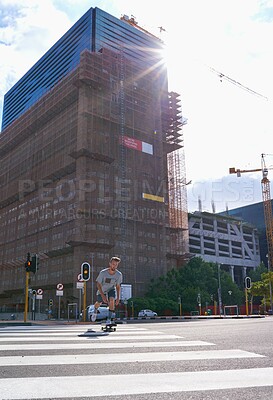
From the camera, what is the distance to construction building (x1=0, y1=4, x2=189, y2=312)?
61.9 m

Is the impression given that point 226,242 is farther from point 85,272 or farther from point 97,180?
point 85,272

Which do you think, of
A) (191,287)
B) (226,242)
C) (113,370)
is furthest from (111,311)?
(226,242)

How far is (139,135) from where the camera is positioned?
72.4 meters

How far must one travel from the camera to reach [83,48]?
99.2m

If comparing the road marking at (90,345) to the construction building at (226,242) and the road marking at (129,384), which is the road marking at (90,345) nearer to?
the road marking at (129,384)

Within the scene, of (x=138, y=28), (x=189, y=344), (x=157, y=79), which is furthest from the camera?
(x=138, y=28)

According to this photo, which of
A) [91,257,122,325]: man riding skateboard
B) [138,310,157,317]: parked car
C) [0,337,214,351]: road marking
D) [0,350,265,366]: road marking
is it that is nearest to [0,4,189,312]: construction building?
[138,310,157,317]: parked car

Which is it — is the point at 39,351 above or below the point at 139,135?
below

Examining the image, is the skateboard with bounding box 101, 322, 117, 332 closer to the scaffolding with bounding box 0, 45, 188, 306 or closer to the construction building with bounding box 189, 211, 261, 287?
the scaffolding with bounding box 0, 45, 188, 306

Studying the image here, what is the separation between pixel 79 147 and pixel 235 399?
62.0 m

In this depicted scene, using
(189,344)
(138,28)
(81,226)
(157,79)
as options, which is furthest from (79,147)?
(138,28)

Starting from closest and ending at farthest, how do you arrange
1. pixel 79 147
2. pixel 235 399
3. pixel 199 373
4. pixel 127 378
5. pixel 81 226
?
pixel 235 399 → pixel 127 378 → pixel 199 373 → pixel 81 226 → pixel 79 147

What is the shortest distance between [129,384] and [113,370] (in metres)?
0.62

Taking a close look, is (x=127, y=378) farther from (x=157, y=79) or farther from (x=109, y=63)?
(x=157, y=79)
